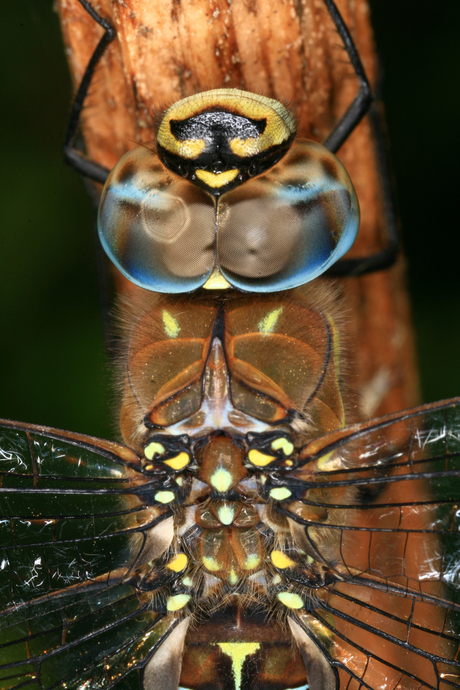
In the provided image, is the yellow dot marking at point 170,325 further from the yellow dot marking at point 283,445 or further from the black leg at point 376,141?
the black leg at point 376,141

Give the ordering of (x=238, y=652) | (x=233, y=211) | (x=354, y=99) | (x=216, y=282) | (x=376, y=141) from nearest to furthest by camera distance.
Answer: (x=233, y=211)
(x=216, y=282)
(x=238, y=652)
(x=354, y=99)
(x=376, y=141)

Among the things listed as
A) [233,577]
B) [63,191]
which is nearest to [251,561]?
[233,577]

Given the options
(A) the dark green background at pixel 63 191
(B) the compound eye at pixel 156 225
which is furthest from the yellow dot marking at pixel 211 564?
(A) the dark green background at pixel 63 191

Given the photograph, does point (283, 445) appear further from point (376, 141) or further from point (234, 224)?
point (376, 141)

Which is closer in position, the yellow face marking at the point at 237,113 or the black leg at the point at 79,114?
the yellow face marking at the point at 237,113

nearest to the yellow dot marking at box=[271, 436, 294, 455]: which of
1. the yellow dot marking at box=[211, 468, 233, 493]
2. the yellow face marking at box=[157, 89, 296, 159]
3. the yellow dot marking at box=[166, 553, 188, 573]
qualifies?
the yellow dot marking at box=[211, 468, 233, 493]
